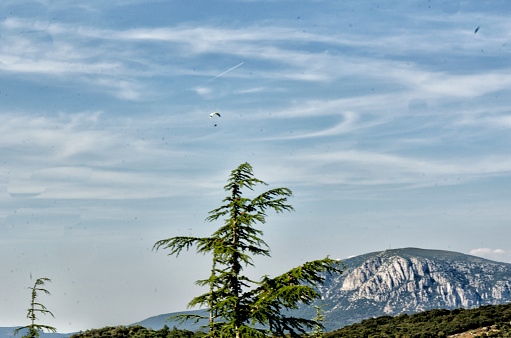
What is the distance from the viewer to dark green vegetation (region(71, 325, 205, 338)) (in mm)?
49312

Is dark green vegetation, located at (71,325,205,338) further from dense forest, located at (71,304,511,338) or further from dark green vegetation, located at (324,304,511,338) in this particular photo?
dark green vegetation, located at (324,304,511,338)

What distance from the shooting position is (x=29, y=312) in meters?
22.2

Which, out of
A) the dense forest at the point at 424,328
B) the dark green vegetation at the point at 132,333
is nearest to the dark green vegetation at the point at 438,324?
the dense forest at the point at 424,328

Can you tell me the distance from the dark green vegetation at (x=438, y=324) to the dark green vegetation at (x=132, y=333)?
71.7ft

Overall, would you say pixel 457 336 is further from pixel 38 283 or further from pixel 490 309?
pixel 38 283

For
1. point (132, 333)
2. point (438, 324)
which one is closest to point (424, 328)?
point (438, 324)

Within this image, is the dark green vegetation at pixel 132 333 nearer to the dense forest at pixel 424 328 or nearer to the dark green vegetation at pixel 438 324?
the dense forest at pixel 424 328

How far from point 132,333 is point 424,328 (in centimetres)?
3423

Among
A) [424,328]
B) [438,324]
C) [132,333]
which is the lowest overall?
[424,328]

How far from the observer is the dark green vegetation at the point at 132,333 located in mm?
49312

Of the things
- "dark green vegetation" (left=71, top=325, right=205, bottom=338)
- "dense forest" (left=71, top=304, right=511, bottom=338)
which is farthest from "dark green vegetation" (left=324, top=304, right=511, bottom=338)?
"dark green vegetation" (left=71, top=325, right=205, bottom=338)

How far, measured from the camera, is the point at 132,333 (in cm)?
5281

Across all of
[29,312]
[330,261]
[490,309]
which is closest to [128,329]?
[29,312]

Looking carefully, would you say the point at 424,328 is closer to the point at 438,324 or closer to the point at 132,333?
the point at 438,324
